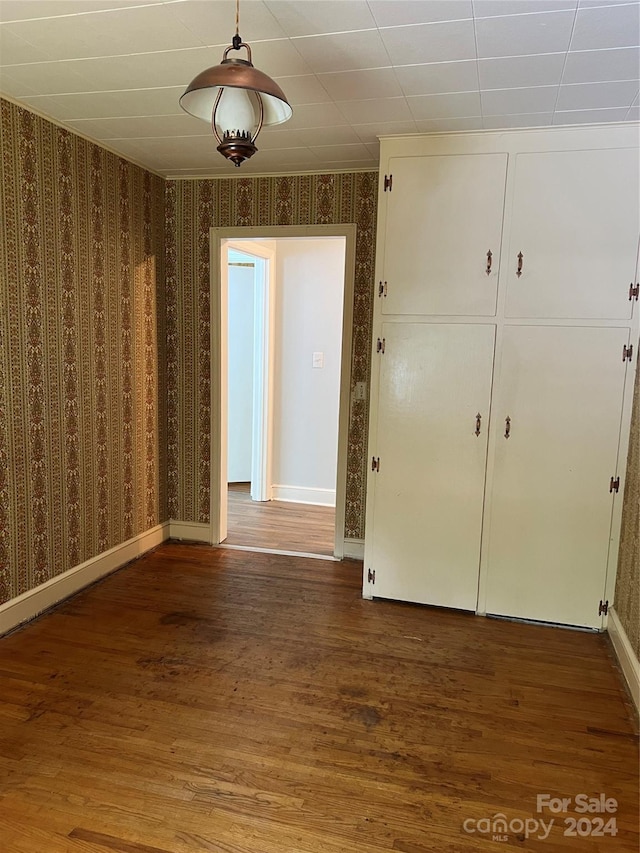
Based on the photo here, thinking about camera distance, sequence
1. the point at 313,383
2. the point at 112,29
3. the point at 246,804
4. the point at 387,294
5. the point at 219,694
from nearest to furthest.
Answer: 1. the point at 246,804
2. the point at 112,29
3. the point at 219,694
4. the point at 387,294
5. the point at 313,383

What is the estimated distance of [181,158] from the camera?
11.5ft

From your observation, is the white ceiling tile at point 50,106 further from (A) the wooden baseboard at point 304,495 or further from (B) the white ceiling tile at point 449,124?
(A) the wooden baseboard at point 304,495

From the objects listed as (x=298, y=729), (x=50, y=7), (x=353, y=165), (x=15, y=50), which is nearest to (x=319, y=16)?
(x=50, y=7)

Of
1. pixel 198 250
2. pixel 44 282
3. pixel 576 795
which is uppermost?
pixel 198 250

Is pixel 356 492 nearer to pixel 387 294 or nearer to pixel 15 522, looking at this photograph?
pixel 387 294

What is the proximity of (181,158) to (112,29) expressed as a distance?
150cm

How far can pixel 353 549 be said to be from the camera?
154 inches

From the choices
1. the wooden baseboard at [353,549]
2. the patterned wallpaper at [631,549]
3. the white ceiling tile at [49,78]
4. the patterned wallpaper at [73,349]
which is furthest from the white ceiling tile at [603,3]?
the wooden baseboard at [353,549]

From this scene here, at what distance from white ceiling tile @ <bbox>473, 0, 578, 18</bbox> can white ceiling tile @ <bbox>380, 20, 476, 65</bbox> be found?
77 mm

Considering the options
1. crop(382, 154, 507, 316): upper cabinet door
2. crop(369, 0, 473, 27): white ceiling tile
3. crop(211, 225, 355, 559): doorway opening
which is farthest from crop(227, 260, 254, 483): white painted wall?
crop(369, 0, 473, 27): white ceiling tile

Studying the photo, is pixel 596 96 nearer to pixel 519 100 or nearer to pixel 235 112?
pixel 519 100

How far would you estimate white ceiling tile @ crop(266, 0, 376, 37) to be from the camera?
1798 millimetres

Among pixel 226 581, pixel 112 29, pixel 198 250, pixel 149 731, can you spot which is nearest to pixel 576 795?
pixel 149 731

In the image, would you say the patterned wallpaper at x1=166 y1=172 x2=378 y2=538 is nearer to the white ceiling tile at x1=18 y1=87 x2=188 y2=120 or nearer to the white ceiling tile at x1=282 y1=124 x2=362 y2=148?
the white ceiling tile at x1=282 y1=124 x2=362 y2=148
